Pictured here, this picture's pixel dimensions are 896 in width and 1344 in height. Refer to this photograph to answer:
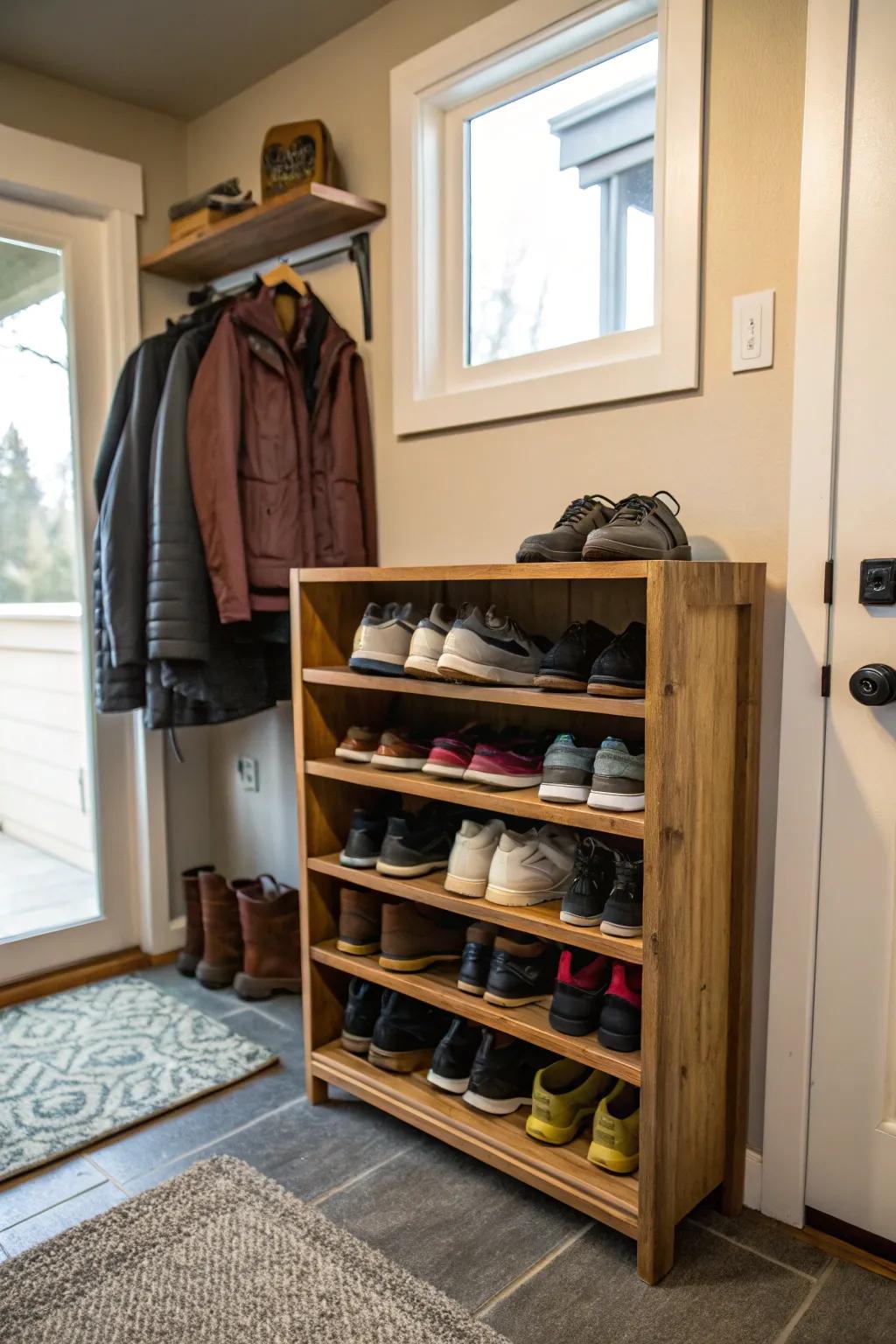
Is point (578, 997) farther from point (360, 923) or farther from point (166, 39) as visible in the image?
point (166, 39)

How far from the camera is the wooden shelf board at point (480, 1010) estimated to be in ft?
4.90

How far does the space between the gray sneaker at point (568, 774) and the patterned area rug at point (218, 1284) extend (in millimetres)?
772

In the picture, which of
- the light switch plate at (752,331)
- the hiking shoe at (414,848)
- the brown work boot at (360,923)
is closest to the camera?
the light switch plate at (752,331)

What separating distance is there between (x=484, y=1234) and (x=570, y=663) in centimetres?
96

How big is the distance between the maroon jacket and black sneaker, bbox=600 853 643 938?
111 centimetres

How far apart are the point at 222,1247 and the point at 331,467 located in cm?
162

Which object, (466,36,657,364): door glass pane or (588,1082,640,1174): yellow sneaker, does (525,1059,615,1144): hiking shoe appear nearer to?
(588,1082,640,1174): yellow sneaker

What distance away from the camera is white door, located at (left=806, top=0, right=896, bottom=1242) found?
1.42 meters

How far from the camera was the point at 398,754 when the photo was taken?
1831 mm

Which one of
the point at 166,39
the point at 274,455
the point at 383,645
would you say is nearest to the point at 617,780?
the point at 383,645

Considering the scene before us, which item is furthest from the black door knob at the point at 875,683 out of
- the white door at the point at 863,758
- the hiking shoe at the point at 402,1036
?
the hiking shoe at the point at 402,1036

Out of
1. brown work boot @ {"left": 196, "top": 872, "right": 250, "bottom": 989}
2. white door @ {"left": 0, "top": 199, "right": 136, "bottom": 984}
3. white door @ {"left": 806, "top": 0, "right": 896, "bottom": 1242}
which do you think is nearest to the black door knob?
white door @ {"left": 806, "top": 0, "right": 896, "bottom": 1242}

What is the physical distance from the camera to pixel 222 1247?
4.98ft

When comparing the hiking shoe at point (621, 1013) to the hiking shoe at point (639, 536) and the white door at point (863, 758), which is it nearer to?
the white door at point (863, 758)
